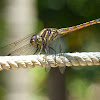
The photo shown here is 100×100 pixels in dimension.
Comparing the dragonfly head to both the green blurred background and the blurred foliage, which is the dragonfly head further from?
the blurred foliage

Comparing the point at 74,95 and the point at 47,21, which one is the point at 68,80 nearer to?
the point at 74,95

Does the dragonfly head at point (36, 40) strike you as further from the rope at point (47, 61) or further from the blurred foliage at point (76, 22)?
the blurred foliage at point (76, 22)

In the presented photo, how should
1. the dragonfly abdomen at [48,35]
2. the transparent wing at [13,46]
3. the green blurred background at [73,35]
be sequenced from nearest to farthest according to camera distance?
1. the transparent wing at [13,46]
2. the dragonfly abdomen at [48,35]
3. the green blurred background at [73,35]

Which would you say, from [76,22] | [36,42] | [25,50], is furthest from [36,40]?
[76,22]

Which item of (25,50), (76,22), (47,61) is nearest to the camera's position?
(47,61)

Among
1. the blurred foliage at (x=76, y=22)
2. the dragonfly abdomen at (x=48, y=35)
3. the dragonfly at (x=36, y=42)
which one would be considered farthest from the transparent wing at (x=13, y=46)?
the blurred foliage at (x=76, y=22)

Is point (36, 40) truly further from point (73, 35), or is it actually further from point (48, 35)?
point (73, 35)
